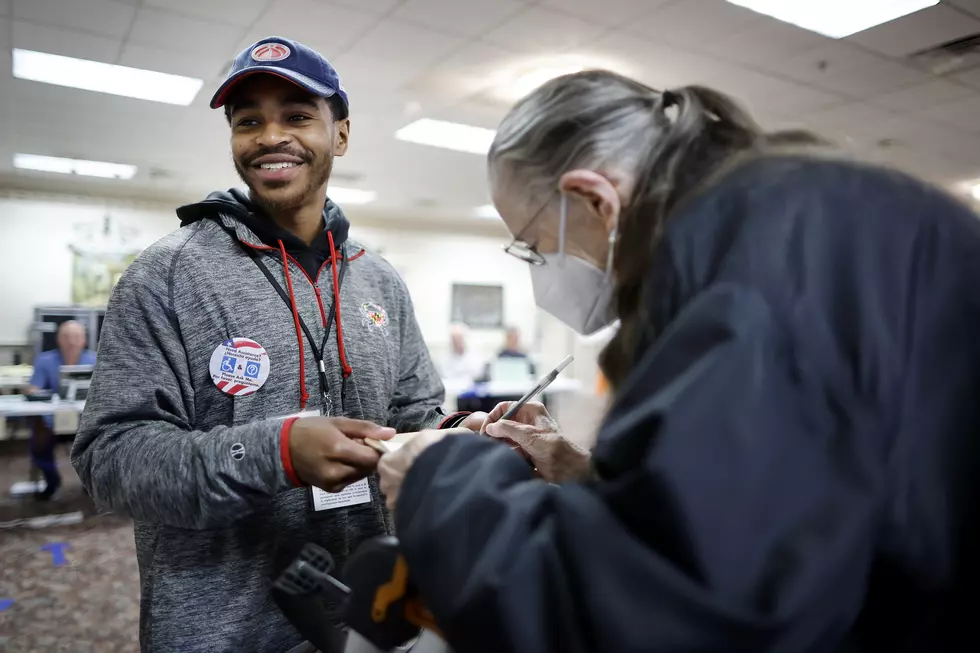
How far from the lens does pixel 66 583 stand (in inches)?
145

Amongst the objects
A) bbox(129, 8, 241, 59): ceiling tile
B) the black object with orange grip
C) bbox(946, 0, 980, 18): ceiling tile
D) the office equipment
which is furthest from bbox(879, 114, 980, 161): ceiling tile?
the office equipment

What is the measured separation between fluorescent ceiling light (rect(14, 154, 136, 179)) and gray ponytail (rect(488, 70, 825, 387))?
8.03 metres

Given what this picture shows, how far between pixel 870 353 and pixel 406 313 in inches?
47.8

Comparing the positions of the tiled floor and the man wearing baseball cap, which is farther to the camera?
the tiled floor

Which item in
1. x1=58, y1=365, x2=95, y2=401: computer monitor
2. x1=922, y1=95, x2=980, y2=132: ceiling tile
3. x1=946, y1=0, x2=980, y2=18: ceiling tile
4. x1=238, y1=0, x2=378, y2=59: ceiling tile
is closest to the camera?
x1=946, y1=0, x2=980, y2=18: ceiling tile

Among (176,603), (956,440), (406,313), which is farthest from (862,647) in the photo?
(406,313)

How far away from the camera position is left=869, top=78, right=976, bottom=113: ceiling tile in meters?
4.69

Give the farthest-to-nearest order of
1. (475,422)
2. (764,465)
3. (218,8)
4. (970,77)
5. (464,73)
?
(464,73) < (970,77) < (218,8) < (475,422) < (764,465)

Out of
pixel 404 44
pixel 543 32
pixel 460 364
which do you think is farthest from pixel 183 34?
pixel 460 364

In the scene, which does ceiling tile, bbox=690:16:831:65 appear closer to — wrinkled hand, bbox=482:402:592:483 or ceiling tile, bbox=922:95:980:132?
ceiling tile, bbox=922:95:980:132

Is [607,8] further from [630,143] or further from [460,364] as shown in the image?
[460,364]

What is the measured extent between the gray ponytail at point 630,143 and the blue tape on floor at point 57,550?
449 centimetres

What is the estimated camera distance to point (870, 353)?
53 centimetres

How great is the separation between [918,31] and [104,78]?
565 cm
